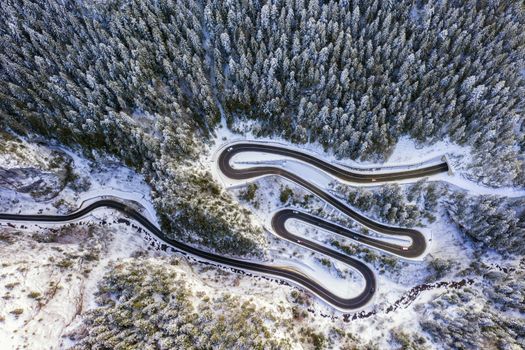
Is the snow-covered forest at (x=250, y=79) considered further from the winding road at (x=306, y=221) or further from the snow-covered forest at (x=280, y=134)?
the winding road at (x=306, y=221)

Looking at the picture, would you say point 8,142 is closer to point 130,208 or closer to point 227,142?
point 130,208

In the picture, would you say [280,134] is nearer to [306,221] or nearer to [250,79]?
[250,79]

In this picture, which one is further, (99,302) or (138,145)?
(138,145)

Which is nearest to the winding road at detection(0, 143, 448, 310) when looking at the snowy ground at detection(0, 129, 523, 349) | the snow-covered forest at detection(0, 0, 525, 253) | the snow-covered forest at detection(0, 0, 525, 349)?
the snowy ground at detection(0, 129, 523, 349)

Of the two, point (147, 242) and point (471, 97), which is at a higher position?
point (471, 97)

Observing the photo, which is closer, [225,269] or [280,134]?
[225,269]

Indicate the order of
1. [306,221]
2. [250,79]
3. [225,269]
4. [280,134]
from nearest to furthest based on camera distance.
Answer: [225,269]
[306,221]
[250,79]
[280,134]

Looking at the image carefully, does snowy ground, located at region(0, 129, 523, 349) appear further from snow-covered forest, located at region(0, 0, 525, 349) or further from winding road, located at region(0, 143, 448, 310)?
winding road, located at region(0, 143, 448, 310)

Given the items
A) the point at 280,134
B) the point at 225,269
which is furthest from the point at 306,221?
the point at 280,134

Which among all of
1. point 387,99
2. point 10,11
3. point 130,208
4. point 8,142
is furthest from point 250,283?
point 10,11
